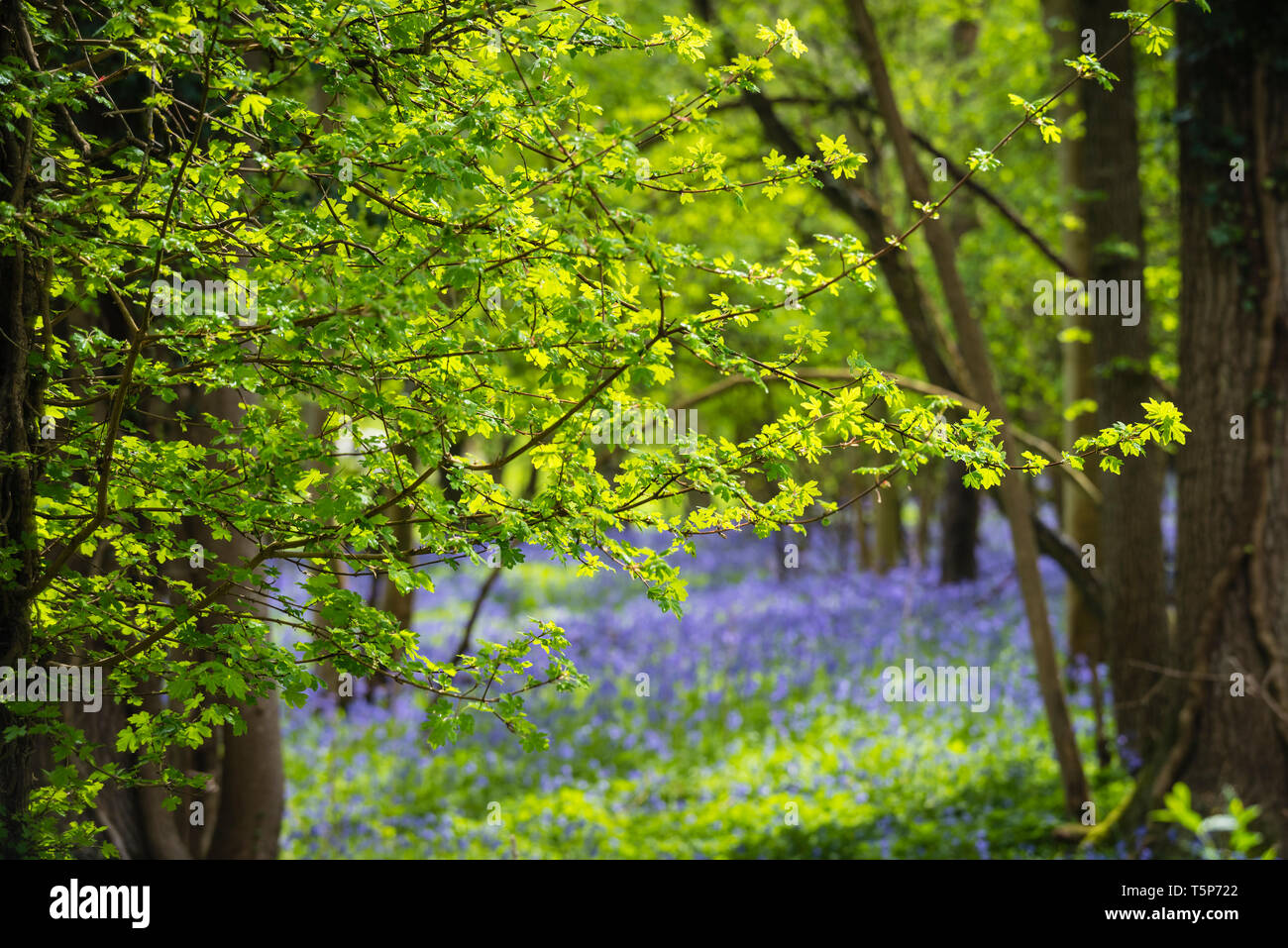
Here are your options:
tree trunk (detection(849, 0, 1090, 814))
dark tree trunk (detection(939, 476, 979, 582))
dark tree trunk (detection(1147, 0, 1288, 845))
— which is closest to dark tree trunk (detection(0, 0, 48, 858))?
tree trunk (detection(849, 0, 1090, 814))

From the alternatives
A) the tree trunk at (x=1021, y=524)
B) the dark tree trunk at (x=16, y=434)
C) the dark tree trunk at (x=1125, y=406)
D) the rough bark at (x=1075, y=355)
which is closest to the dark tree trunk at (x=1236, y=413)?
the tree trunk at (x=1021, y=524)

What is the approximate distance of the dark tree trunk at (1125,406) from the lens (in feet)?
23.5

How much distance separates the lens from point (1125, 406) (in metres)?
7.17

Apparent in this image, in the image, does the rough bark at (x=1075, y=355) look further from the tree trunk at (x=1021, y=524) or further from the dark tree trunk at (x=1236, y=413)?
the dark tree trunk at (x=1236, y=413)

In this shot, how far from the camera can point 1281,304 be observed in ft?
19.0

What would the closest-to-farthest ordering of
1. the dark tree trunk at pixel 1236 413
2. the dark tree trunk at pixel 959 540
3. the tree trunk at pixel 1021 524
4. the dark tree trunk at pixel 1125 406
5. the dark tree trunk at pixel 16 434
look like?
the dark tree trunk at pixel 16 434
the dark tree trunk at pixel 1236 413
the tree trunk at pixel 1021 524
the dark tree trunk at pixel 1125 406
the dark tree trunk at pixel 959 540

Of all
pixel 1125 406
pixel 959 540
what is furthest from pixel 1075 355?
pixel 959 540

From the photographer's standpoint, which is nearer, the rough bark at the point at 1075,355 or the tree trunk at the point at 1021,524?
the tree trunk at the point at 1021,524

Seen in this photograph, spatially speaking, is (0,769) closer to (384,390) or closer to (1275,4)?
(384,390)

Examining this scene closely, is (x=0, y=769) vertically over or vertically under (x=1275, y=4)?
under
